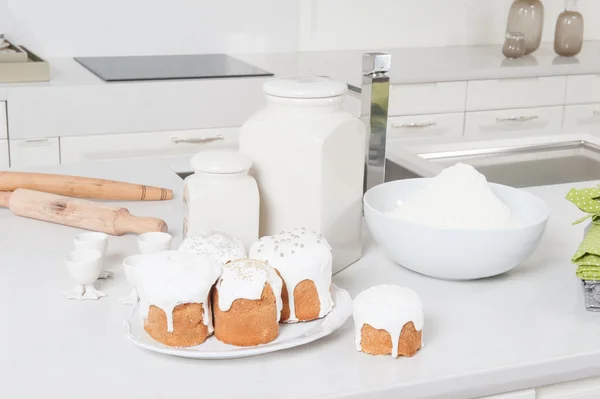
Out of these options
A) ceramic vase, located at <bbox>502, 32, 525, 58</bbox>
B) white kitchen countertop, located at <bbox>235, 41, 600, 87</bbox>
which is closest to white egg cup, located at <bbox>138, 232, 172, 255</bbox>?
white kitchen countertop, located at <bbox>235, 41, 600, 87</bbox>

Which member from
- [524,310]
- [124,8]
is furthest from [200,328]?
[124,8]

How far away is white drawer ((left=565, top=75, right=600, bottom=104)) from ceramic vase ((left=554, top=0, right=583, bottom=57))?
19cm

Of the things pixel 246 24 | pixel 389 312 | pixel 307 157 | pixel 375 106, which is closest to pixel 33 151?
pixel 246 24

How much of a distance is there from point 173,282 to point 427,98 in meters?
2.39

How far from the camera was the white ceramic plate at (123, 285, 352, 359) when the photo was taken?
0.93 m

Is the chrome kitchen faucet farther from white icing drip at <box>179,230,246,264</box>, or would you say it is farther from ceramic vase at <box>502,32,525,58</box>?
ceramic vase at <box>502,32,525,58</box>

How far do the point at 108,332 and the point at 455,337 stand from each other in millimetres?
419

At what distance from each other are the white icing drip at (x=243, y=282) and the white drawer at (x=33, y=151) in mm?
1882

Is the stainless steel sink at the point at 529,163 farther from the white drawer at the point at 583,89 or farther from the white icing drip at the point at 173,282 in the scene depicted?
the white drawer at the point at 583,89

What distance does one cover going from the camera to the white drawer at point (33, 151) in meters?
2.67

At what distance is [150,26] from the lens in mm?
3285

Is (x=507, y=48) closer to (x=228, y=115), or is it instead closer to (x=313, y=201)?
(x=228, y=115)

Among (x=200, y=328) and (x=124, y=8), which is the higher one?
(x=124, y=8)

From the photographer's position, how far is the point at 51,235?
1.35 m
